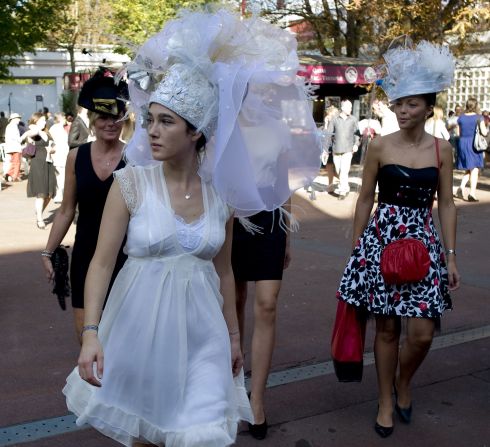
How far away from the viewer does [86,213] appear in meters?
3.89

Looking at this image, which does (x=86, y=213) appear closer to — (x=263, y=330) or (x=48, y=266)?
(x=48, y=266)

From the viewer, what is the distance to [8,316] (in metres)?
6.63

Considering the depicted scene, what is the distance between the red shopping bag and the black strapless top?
631 mm

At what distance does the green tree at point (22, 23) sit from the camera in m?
21.6

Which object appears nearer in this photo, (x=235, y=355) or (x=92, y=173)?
(x=235, y=355)

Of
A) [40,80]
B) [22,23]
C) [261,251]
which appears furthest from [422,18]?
[40,80]

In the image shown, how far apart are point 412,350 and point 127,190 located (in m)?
2.02

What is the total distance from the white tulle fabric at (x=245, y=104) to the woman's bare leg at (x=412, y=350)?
132 centimetres

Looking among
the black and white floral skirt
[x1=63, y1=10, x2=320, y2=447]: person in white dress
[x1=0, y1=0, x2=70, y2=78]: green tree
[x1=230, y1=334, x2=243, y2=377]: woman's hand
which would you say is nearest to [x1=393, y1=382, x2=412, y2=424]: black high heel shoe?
the black and white floral skirt

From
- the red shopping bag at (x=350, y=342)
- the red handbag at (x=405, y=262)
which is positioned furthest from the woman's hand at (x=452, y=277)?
the red shopping bag at (x=350, y=342)

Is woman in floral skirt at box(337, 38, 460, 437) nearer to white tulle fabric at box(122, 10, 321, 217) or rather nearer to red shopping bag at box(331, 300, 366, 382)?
red shopping bag at box(331, 300, 366, 382)

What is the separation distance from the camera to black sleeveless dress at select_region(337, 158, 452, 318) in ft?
13.2

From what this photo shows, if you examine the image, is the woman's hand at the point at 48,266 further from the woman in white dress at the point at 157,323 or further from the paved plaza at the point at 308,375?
the woman in white dress at the point at 157,323

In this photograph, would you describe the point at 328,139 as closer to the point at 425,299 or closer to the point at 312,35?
the point at 425,299
